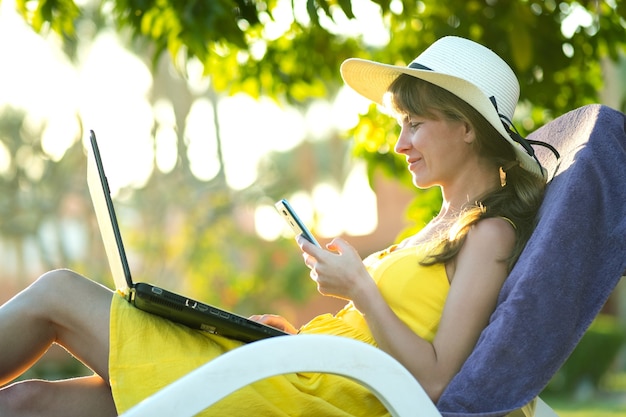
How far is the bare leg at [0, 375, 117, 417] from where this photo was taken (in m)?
2.58

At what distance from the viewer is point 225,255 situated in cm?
1947

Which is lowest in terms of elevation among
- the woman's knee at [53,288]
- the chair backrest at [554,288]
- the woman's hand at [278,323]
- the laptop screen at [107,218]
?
the woman's hand at [278,323]

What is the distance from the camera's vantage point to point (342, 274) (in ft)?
8.42

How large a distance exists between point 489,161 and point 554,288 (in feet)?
2.14

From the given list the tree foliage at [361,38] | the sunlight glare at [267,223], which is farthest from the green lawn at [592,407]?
the sunlight glare at [267,223]

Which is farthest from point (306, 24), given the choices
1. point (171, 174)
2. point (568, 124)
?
point (171, 174)

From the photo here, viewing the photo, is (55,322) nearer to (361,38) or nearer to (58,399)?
(58,399)

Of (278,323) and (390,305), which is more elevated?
(390,305)

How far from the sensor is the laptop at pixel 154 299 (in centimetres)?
244

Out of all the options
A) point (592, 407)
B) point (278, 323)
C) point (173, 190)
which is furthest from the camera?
point (173, 190)

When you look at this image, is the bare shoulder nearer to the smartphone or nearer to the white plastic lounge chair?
the white plastic lounge chair

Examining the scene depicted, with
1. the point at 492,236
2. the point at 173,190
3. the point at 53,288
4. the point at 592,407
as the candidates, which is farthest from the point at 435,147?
the point at 173,190

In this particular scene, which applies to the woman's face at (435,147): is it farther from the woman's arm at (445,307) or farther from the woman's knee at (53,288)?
the woman's knee at (53,288)

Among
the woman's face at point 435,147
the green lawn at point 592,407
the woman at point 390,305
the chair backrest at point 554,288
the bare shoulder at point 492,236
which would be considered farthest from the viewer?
the green lawn at point 592,407
